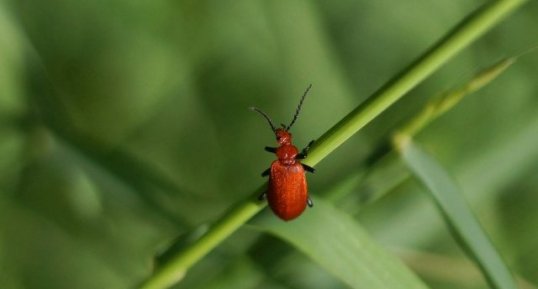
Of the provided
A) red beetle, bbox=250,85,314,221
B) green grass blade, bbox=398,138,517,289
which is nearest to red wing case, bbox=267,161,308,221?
red beetle, bbox=250,85,314,221

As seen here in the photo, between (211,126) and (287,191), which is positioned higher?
(211,126)

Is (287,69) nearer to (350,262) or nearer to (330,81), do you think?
(330,81)

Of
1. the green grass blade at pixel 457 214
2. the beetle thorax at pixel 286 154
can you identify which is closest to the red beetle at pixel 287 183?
the beetle thorax at pixel 286 154

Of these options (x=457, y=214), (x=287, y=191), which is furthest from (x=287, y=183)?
(x=457, y=214)

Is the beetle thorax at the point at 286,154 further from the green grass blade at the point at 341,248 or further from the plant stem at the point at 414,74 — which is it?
the plant stem at the point at 414,74

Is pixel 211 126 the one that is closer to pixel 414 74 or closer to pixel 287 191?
pixel 287 191

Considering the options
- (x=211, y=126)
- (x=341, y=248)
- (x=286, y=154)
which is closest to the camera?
(x=341, y=248)

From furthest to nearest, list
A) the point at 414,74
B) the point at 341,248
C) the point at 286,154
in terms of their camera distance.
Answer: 1. the point at 286,154
2. the point at 341,248
3. the point at 414,74
